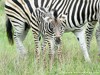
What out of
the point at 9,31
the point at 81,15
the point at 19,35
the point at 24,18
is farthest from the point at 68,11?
the point at 9,31

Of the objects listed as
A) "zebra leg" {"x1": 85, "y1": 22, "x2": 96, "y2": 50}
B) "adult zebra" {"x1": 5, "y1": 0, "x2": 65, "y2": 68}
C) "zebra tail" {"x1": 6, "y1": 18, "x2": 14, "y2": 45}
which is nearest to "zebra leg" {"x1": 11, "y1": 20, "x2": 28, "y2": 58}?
"adult zebra" {"x1": 5, "y1": 0, "x2": 65, "y2": 68}

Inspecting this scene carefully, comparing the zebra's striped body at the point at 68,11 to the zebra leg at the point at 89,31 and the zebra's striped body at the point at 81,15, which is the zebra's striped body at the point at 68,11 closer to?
the zebra's striped body at the point at 81,15

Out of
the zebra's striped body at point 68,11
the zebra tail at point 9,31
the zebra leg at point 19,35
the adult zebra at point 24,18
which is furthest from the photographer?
the zebra tail at point 9,31

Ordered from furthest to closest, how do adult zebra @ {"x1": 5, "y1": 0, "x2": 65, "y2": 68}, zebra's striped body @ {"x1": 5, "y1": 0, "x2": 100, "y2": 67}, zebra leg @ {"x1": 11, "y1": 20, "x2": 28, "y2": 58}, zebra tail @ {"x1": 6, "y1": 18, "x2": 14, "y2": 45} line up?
zebra tail @ {"x1": 6, "y1": 18, "x2": 14, "y2": 45} < zebra leg @ {"x1": 11, "y1": 20, "x2": 28, "y2": 58} < zebra's striped body @ {"x1": 5, "y1": 0, "x2": 100, "y2": 67} < adult zebra @ {"x1": 5, "y1": 0, "x2": 65, "y2": 68}

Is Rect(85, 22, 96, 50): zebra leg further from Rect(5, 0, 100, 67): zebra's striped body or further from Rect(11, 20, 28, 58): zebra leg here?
Rect(11, 20, 28, 58): zebra leg

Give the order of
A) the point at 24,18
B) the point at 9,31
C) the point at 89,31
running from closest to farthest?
the point at 24,18
the point at 9,31
the point at 89,31

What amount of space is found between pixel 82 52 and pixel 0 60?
7.26 feet

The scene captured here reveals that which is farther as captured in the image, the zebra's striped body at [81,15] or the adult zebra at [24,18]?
the zebra's striped body at [81,15]

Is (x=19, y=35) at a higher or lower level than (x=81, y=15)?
lower

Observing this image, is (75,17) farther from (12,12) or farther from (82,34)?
(12,12)

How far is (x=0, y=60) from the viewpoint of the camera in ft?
21.1

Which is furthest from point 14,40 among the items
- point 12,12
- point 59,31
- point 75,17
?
point 59,31

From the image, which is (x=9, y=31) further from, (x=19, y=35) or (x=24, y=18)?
(x=24, y=18)

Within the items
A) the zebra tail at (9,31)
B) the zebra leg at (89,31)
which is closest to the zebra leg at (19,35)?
the zebra tail at (9,31)
